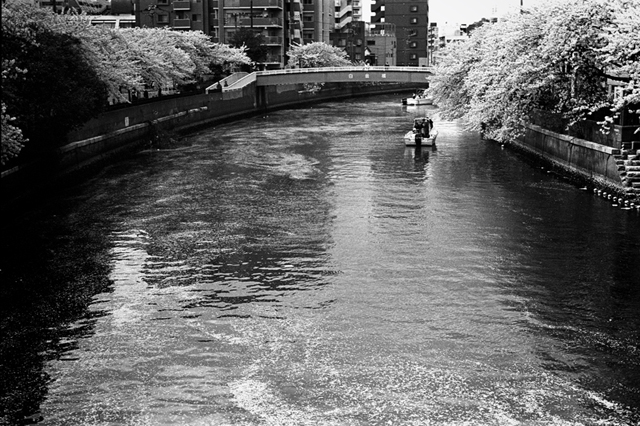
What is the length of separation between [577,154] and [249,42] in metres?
66.6

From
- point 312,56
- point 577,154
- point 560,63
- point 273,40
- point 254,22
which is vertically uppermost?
point 254,22

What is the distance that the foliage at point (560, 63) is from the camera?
34903 mm

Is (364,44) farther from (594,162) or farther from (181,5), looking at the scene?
(594,162)

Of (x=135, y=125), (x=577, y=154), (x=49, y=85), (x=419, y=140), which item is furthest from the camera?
(x=135, y=125)

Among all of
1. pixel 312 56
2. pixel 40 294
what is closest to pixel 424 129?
pixel 40 294

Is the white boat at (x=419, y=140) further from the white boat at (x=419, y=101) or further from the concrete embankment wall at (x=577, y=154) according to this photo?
the white boat at (x=419, y=101)

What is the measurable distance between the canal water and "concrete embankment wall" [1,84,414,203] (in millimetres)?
2015

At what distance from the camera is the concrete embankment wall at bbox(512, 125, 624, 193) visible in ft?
119

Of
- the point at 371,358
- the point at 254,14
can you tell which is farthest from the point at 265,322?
the point at 254,14

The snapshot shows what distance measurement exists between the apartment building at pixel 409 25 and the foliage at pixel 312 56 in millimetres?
56307

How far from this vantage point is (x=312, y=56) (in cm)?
11419

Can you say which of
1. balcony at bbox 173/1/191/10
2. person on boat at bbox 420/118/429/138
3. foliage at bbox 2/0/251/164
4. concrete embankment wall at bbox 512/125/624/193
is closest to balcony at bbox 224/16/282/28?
balcony at bbox 173/1/191/10

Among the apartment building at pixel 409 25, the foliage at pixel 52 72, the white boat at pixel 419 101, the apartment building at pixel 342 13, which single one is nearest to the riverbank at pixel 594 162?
the foliage at pixel 52 72

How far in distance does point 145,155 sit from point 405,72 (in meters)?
46.3
